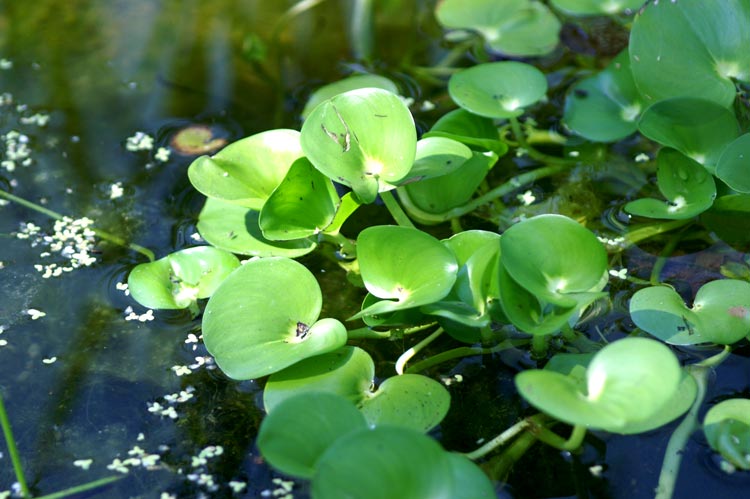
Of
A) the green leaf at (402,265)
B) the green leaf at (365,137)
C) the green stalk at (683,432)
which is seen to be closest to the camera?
the green stalk at (683,432)

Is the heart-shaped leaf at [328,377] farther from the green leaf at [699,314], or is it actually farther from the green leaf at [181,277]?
the green leaf at [699,314]

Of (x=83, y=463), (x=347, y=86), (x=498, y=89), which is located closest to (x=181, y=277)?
(x=83, y=463)

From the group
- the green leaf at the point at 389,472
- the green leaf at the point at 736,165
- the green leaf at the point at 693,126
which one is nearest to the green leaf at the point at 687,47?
the green leaf at the point at 693,126

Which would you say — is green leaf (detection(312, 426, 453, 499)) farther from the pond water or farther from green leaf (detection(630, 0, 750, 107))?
green leaf (detection(630, 0, 750, 107))

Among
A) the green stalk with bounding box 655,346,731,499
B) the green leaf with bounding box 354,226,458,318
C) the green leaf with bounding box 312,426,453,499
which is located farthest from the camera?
the green leaf with bounding box 354,226,458,318

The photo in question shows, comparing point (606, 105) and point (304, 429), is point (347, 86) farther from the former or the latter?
point (304, 429)

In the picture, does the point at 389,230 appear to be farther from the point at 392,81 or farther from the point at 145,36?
the point at 145,36

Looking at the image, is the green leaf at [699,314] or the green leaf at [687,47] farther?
the green leaf at [687,47]

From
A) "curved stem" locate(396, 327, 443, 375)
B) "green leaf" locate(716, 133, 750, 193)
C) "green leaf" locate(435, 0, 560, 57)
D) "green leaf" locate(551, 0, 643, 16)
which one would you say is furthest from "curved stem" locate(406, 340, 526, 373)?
"green leaf" locate(551, 0, 643, 16)
